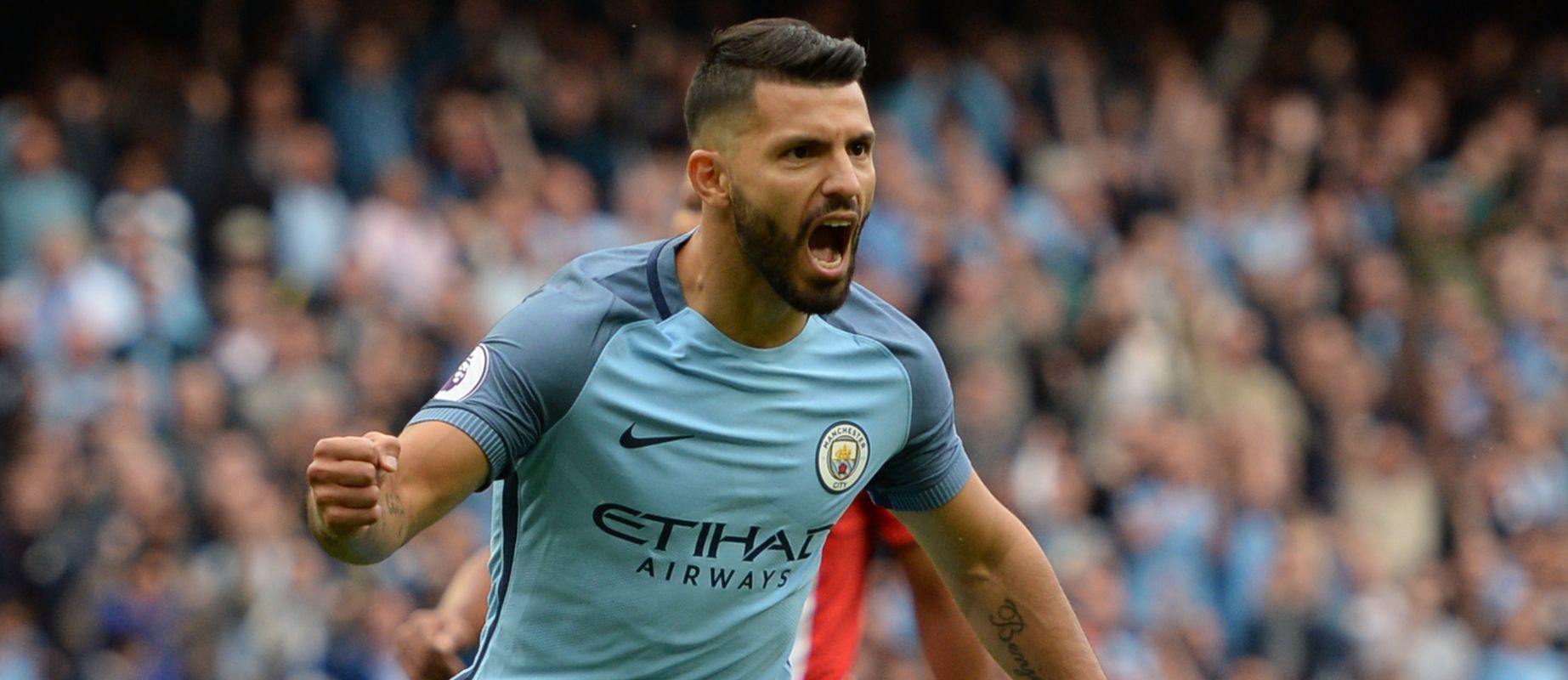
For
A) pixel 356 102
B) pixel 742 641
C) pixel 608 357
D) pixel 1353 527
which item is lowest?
pixel 1353 527

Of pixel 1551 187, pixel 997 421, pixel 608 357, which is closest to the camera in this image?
pixel 608 357

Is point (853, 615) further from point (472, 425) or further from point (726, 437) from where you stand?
point (472, 425)

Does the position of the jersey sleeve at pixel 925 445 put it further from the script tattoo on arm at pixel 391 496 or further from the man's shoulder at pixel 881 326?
the script tattoo on arm at pixel 391 496

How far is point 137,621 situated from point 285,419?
1187mm

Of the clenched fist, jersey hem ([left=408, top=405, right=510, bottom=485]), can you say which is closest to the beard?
jersey hem ([left=408, top=405, right=510, bottom=485])

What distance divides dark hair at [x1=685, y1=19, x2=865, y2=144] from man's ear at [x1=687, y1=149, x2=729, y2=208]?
0.06 meters

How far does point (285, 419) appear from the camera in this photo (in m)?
10.4

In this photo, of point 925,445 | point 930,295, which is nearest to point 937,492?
point 925,445

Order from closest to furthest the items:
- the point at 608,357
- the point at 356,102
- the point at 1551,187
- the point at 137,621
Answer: the point at 608,357 → the point at 137,621 → the point at 356,102 → the point at 1551,187

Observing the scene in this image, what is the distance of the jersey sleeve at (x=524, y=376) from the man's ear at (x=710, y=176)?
0.95 ft

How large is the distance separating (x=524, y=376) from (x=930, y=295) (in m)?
8.52

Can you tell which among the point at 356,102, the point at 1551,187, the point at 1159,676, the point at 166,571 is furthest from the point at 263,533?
the point at 1551,187

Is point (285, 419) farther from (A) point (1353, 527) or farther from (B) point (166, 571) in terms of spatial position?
(A) point (1353, 527)

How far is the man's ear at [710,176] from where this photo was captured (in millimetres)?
4113
